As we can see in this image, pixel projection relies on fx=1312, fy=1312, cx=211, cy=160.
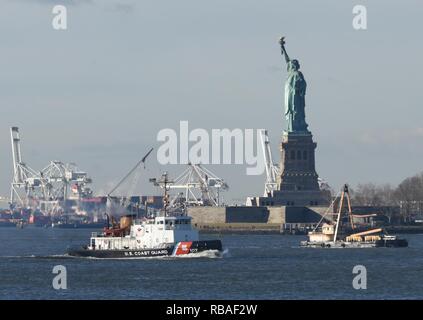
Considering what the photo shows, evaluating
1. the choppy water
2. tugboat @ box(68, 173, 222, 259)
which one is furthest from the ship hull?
the choppy water

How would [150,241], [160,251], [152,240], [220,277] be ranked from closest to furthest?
[220,277]
[160,251]
[152,240]
[150,241]

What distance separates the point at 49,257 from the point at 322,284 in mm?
51142

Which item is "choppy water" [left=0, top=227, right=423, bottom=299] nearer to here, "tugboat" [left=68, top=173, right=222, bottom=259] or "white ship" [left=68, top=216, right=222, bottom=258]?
"white ship" [left=68, top=216, right=222, bottom=258]

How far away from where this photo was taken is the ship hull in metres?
139

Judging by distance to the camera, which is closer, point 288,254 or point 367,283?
point 367,283

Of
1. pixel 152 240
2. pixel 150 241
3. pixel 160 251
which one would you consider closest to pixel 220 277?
pixel 160 251

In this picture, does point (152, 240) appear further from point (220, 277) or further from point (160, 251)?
point (220, 277)

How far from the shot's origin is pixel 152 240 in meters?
141

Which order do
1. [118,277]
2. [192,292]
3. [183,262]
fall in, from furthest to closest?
[183,262], [118,277], [192,292]

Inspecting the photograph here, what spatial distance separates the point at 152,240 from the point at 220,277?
96.7 feet

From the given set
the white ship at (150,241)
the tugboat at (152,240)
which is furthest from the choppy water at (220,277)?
the tugboat at (152,240)
